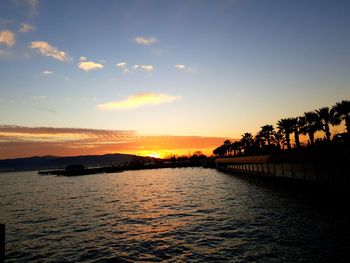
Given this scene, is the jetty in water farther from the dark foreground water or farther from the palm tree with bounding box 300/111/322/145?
the palm tree with bounding box 300/111/322/145

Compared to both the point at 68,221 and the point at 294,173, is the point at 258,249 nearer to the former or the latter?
the point at 68,221

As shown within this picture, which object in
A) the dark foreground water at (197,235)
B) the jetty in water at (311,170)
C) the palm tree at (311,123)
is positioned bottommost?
the dark foreground water at (197,235)

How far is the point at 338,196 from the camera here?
124 feet

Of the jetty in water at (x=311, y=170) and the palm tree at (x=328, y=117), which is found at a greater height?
the palm tree at (x=328, y=117)

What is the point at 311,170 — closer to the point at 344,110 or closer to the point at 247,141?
the point at 344,110

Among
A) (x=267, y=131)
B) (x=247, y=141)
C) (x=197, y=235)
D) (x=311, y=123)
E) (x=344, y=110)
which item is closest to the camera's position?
(x=197, y=235)

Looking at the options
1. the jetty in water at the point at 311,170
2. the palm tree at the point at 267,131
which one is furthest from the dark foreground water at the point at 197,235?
the palm tree at the point at 267,131

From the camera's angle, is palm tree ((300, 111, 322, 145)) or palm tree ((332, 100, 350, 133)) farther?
palm tree ((300, 111, 322, 145))

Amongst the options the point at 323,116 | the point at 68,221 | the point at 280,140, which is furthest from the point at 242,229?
the point at 280,140

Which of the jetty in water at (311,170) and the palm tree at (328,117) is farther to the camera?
the palm tree at (328,117)

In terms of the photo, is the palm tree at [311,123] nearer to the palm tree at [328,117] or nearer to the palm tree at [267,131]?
the palm tree at [328,117]

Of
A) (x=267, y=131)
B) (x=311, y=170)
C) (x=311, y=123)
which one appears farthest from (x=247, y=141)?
(x=311, y=170)

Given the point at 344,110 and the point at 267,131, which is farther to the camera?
the point at 267,131

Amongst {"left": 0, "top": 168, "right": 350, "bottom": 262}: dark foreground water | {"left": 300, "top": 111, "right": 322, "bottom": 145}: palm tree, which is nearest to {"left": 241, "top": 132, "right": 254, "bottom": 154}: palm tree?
{"left": 300, "top": 111, "right": 322, "bottom": 145}: palm tree
